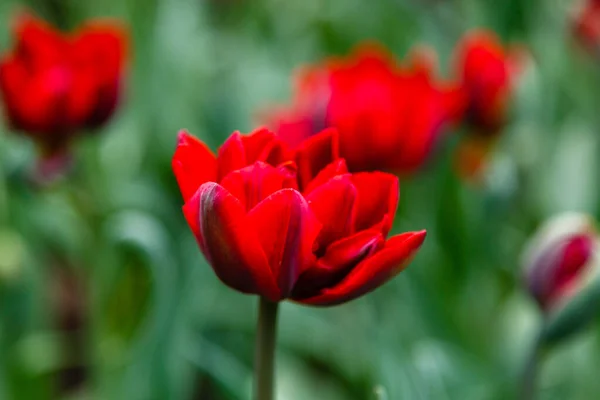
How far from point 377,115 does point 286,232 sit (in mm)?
523

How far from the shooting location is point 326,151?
1.68 feet

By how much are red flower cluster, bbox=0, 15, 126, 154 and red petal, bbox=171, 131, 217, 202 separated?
487 mm

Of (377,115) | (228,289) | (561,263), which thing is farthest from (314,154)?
(228,289)

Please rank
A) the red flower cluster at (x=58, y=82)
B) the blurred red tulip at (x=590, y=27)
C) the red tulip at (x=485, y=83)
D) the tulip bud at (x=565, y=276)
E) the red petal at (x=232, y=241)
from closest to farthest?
the red petal at (x=232, y=241) → the tulip bud at (x=565, y=276) → the red flower cluster at (x=58, y=82) → the red tulip at (x=485, y=83) → the blurred red tulip at (x=590, y=27)

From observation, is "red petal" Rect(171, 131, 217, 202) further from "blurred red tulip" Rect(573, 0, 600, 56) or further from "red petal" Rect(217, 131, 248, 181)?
"blurred red tulip" Rect(573, 0, 600, 56)

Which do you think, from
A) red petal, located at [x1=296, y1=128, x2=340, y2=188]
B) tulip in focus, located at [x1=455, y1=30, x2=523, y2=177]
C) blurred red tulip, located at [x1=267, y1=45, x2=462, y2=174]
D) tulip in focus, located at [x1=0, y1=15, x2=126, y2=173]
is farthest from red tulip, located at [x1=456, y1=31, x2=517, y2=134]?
red petal, located at [x1=296, y1=128, x2=340, y2=188]

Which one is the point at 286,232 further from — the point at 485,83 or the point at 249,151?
the point at 485,83

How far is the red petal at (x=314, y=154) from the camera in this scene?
19.9 inches

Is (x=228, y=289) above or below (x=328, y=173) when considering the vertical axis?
below

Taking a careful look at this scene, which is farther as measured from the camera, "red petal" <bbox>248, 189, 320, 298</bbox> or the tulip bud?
the tulip bud

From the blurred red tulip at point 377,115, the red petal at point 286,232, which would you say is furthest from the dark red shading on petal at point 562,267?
the red petal at point 286,232

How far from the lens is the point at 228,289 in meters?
1.27

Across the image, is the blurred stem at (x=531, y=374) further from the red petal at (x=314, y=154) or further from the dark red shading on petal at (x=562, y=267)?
the red petal at (x=314, y=154)

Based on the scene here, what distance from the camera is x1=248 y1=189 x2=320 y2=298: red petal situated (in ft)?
1.44
